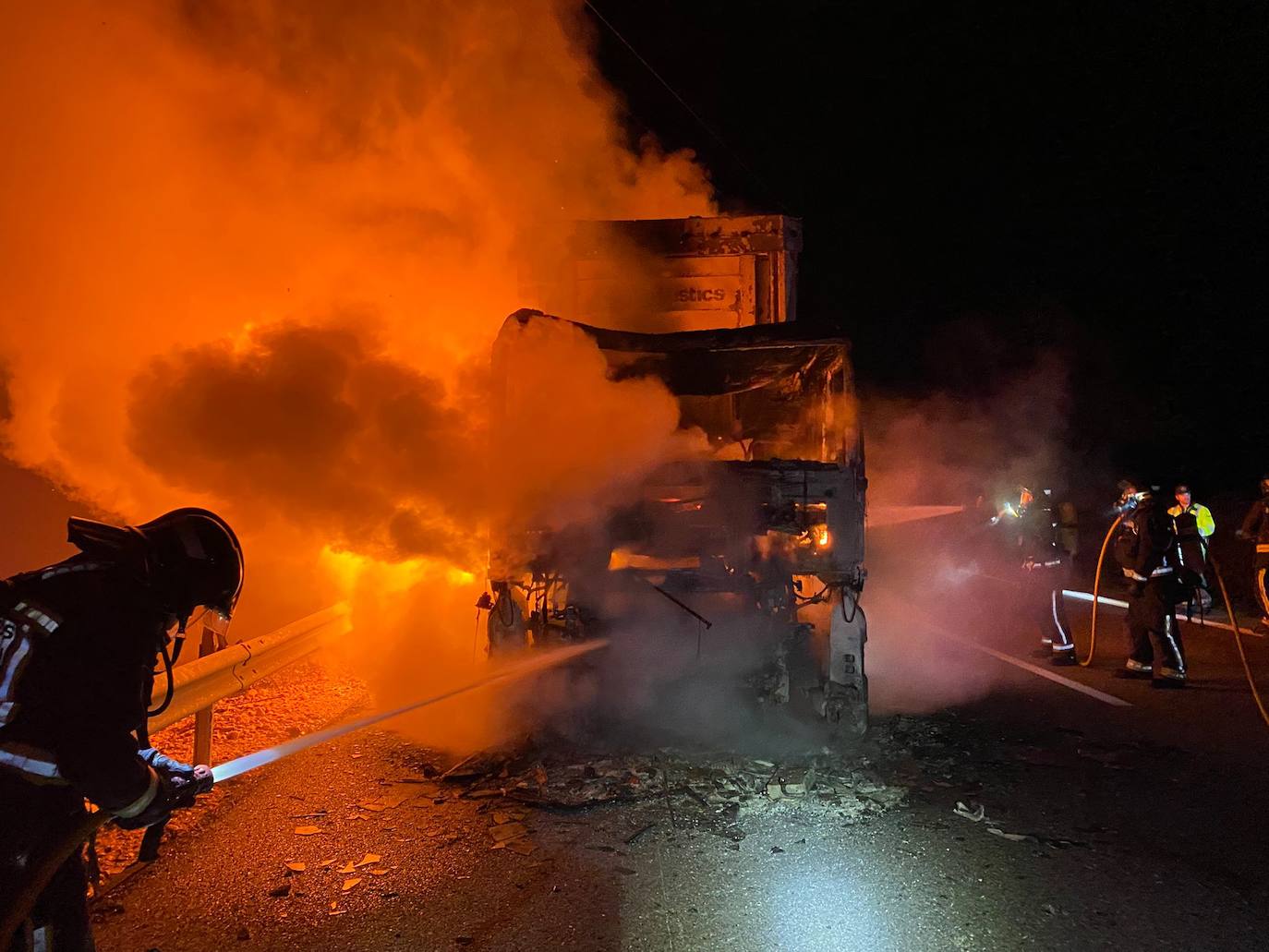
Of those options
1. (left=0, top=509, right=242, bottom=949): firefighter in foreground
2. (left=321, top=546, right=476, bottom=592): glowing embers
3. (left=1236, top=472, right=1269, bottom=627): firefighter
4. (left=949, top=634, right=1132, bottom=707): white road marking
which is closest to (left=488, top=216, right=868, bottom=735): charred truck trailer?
(left=321, top=546, right=476, bottom=592): glowing embers

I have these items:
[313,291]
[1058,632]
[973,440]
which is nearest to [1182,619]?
[1058,632]

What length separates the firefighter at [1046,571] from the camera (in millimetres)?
8656

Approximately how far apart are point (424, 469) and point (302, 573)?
3028 mm

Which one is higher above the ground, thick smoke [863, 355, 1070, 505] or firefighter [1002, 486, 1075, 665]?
thick smoke [863, 355, 1070, 505]

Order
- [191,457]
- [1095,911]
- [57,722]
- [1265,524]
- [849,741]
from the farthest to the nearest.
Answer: [1265,524]
[191,457]
[849,741]
[1095,911]
[57,722]

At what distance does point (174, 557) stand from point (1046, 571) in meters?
8.78

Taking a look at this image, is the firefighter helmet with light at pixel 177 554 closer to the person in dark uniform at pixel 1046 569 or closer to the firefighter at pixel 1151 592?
the firefighter at pixel 1151 592

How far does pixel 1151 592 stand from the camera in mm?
7504

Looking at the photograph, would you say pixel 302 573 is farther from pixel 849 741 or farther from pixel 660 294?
pixel 849 741

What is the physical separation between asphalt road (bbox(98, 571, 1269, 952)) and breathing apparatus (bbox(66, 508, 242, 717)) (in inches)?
57.4

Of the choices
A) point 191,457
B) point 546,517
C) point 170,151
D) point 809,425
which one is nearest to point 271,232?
point 170,151

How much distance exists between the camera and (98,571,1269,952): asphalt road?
10.4 feet

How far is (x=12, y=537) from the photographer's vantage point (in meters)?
8.22

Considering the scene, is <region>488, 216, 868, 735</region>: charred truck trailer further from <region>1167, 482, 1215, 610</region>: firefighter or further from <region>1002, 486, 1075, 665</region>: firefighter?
<region>1002, 486, 1075, 665</region>: firefighter
